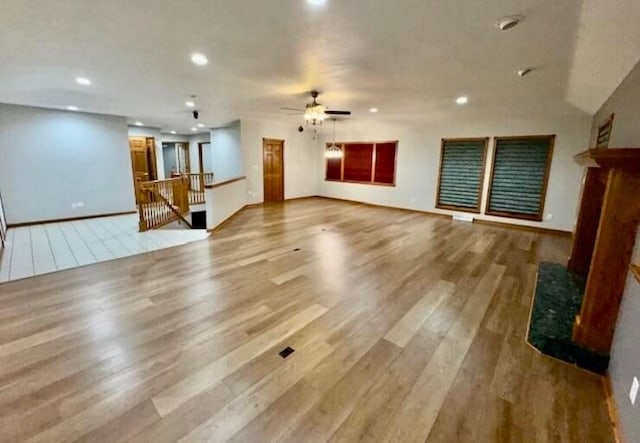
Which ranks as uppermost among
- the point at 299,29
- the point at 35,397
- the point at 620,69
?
the point at 299,29

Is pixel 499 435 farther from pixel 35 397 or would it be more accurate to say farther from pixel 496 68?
pixel 496 68

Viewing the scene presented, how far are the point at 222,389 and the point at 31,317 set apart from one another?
2.27 metres

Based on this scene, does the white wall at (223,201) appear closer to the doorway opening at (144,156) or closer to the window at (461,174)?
the doorway opening at (144,156)

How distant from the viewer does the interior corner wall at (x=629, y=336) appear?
1.55 metres

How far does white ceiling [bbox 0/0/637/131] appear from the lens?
2.24 meters

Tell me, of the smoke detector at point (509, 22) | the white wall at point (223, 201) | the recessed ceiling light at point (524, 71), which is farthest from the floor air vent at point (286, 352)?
the recessed ceiling light at point (524, 71)

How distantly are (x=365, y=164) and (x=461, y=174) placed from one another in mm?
3061

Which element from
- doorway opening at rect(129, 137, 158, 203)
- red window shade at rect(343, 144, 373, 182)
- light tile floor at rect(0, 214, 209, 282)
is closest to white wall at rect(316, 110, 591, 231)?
red window shade at rect(343, 144, 373, 182)

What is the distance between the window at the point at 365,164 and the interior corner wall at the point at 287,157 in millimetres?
712

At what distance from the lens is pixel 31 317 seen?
2693mm

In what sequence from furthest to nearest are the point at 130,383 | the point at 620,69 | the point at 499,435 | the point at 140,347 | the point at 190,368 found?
the point at 620,69, the point at 140,347, the point at 190,368, the point at 130,383, the point at 499,435

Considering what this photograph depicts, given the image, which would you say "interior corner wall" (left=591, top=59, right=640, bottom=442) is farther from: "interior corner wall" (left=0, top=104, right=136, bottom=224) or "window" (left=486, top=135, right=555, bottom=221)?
"interior corner wall" (left=0, top=104, right=136, bottom=224)

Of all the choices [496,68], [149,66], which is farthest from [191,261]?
[496,68]

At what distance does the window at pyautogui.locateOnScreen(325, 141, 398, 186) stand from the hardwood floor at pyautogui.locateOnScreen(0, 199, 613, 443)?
5.20 metres
